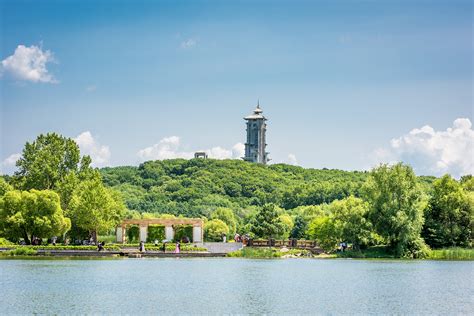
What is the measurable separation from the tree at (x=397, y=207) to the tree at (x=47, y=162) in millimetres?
29812

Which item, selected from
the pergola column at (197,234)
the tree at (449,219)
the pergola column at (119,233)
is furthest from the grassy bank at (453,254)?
the pergola column at (119,233)

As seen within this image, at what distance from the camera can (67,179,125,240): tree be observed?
6681 cm

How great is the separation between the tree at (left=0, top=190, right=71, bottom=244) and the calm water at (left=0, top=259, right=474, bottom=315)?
51.0ft

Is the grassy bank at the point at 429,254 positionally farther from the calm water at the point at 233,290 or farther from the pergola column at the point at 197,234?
the pergola column at the point at 197,234

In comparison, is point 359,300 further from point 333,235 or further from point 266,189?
point 266,189

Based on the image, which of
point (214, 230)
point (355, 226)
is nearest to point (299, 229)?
point (214, 230)

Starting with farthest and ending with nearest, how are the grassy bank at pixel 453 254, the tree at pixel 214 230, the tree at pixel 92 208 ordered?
the tree at pixel 214 230, the tree at pixel 92 208, the grassy bank at pixel 453 254

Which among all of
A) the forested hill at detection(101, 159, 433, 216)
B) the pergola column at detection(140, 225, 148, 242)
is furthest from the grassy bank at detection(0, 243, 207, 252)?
the forested hill at detection(101, 159, 433, 216)

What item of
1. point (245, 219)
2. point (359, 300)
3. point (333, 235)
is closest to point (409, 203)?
point (333, 235)

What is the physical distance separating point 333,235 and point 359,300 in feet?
120

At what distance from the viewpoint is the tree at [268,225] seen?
76312 mm

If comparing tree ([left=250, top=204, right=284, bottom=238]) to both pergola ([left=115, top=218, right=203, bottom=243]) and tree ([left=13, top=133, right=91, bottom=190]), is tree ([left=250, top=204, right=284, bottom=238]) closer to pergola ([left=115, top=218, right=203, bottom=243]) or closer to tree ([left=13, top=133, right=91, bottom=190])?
pergola ([left=115, top=218, right=203, bottom=243])

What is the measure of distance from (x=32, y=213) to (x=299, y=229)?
39508mm

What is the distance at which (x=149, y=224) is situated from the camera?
77312 mm
